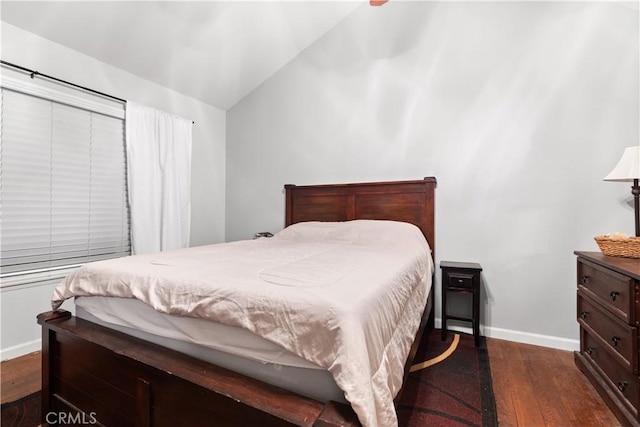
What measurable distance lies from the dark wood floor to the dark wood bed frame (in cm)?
58

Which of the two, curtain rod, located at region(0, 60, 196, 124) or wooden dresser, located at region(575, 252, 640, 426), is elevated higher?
curtain rod, located at region(0, 60, 196, 124)

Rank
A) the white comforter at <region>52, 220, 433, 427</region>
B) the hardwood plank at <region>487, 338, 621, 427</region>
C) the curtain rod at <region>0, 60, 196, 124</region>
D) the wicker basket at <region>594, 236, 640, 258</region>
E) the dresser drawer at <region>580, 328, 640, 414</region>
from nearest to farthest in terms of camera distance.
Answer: the white comforter at <region>52, 220, 433, 427</region>, the dresser drawer at <region>580, 328, 640, 414</region>, the hardwood plank at <region>487, 338, 621, 427</region>, the wicker basket at <region>594, 236, 640, 258</region>, the curtain rod at <region>0, 60, 196, 124</region>

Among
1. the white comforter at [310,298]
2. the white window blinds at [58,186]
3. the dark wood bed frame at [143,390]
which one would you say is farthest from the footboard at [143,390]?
the white window blinds at [58,186]

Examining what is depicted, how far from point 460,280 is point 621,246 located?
973mm

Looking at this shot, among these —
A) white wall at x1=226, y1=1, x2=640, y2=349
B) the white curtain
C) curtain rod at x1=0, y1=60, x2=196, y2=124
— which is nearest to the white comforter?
white wall at x1=226, y1=1, x2=640, y2=349

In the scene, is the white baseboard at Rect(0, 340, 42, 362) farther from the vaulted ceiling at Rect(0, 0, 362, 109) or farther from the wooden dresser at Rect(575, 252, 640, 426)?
the wooden dresser at Rect(575, 252, 640, 426)

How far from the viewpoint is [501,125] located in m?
2.56

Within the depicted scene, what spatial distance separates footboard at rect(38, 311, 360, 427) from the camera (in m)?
0.94

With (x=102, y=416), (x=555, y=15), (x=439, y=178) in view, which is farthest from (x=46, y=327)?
(x=555, y=15)

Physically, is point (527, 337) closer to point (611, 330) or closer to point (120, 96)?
point (611, 330)

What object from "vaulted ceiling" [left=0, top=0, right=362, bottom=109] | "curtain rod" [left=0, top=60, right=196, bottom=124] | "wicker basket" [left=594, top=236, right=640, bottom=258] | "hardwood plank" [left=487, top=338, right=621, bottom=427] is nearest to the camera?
"hardwood plank" [left=487, top=338, right=621, bottom=427]

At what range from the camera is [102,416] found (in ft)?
4.41

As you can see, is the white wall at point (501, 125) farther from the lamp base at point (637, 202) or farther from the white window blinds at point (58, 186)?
the white window blinds at point (58, 186)

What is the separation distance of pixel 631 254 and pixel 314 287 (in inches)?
73.3
